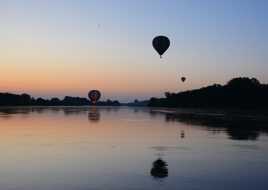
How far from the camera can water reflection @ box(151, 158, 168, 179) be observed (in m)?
16.2

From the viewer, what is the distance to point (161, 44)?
54.3 metres

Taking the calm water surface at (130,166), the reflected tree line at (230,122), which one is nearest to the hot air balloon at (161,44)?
the reflected tree line at (230,122)

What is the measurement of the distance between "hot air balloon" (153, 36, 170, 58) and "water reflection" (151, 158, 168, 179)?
34.2 meters

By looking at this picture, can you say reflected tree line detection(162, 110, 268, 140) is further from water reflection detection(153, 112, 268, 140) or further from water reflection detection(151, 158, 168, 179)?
water reflection detection(151, 158, 168, 179)

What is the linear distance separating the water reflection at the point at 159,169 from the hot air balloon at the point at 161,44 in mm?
34248

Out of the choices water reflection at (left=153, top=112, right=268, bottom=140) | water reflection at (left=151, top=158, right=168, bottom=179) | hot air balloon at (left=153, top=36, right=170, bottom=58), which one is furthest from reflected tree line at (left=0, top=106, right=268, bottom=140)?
water reflection at (left=151, top=158, right=168, bottom=179)

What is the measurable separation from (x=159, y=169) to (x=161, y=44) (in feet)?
123

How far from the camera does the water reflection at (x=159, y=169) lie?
1616 centimetres

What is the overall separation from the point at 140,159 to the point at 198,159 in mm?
2281

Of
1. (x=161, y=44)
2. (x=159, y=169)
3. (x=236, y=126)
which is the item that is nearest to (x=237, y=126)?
(x=236, y=126)

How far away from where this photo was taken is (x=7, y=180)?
1491 centimetres

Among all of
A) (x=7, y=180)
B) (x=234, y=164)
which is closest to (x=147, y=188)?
(x=7, y=180)

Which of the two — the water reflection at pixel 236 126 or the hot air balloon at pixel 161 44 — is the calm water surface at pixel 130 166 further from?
the hot air balloon at pixel 161 44

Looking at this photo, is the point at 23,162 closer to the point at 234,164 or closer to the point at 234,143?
the point at 234,164
